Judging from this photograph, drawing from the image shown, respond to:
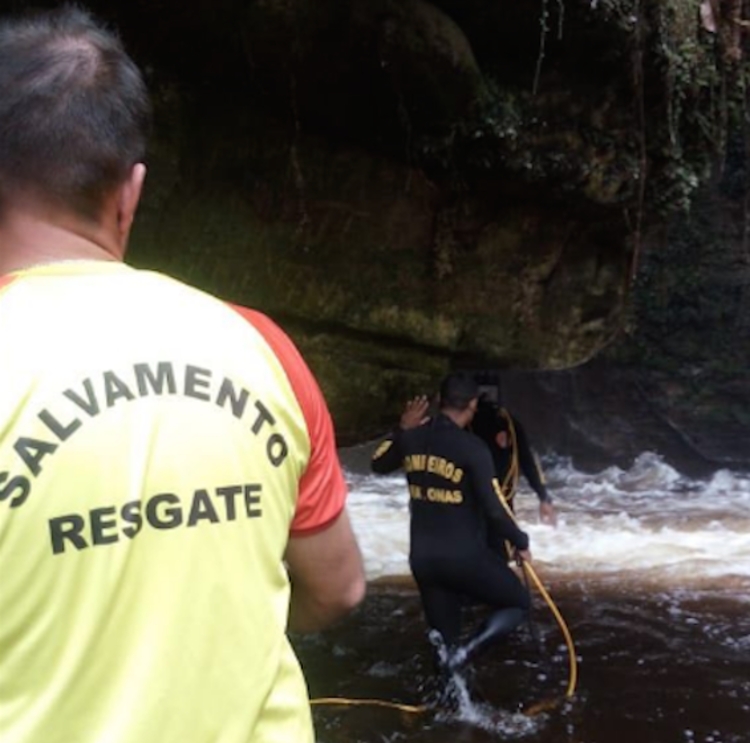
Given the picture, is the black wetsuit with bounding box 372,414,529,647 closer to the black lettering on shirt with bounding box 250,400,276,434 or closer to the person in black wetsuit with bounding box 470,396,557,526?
the person in black wetsuit with bounding box 470,396,557,526

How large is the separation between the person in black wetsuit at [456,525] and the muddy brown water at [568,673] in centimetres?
45

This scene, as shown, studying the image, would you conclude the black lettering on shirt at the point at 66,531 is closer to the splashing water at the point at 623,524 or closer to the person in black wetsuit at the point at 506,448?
the person in black wetsuit at the point at 506,448

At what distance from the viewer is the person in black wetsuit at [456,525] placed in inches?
208

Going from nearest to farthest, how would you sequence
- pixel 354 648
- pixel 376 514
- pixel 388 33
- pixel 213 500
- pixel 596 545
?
pixel 213 500 → pixel 388 33 → pixel 354 648 → pixel 596 545 → pixel 376 514

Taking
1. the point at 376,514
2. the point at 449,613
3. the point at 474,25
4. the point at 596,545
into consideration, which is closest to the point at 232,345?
the point at 449,613

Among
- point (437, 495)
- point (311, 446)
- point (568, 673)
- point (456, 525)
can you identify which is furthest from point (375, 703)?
point (311, 446)

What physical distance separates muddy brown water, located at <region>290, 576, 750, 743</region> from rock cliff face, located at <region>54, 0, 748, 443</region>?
5.17ft

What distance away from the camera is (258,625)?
1.15 meters

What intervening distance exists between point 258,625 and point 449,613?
4.56 metres

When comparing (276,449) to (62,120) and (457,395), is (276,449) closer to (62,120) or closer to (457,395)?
(62,120)

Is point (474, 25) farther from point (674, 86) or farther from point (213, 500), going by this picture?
point (213, 500)

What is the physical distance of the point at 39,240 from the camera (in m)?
1.19

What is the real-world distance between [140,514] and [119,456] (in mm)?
65

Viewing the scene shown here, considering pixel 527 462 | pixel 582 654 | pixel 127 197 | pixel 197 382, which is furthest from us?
pixel 527 462
